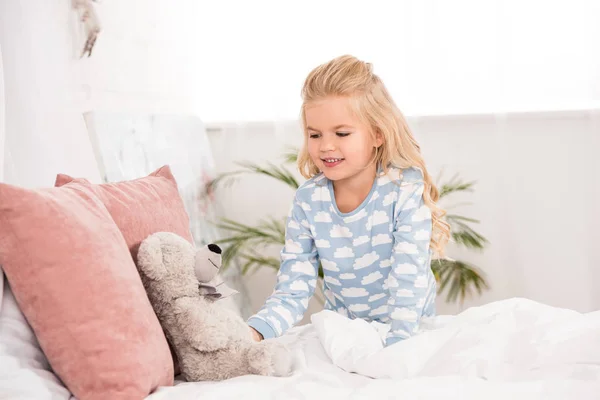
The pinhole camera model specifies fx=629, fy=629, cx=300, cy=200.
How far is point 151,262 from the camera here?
1.10 m

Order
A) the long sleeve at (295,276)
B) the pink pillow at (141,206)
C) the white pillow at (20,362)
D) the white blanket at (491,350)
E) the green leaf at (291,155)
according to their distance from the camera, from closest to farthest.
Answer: the white pillow at (20,362), the white blanket at (491,350), the pink pillow at (141,206), the long sleeve at (295,276), the green leaf at (291,155)

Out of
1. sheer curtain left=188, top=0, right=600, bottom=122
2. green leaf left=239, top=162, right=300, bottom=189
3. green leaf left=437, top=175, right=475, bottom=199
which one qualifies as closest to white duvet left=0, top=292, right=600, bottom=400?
green leaf left=437, top=175, right=475, bottom=199

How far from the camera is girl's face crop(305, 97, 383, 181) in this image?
59.3 inches

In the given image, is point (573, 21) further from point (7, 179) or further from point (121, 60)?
point (7, 179)

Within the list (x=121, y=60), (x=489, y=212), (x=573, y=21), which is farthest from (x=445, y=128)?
(x=121, y=60)

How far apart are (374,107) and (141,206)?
0.63 metres

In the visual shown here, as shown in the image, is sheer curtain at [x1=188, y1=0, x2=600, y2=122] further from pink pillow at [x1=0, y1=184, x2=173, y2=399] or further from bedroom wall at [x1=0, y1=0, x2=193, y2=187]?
pink pillow at [x1=0, y1=184, x2=173, y2=399]

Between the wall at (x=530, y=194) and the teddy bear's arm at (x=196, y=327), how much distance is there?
1508 mm

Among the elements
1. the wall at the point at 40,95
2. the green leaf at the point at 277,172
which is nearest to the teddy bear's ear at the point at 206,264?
the wall at the point at 40,95

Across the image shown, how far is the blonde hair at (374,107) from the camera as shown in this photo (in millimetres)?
1515

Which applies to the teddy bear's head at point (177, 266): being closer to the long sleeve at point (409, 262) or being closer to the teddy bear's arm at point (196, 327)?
the teddy bear's arm at point (196, 327)

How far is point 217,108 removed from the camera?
2.66 metres

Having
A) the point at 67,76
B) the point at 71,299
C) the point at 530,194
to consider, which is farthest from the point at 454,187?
the point at 71,299

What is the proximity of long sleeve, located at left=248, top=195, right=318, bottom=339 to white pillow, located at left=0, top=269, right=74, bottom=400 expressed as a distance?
559 millimetres
